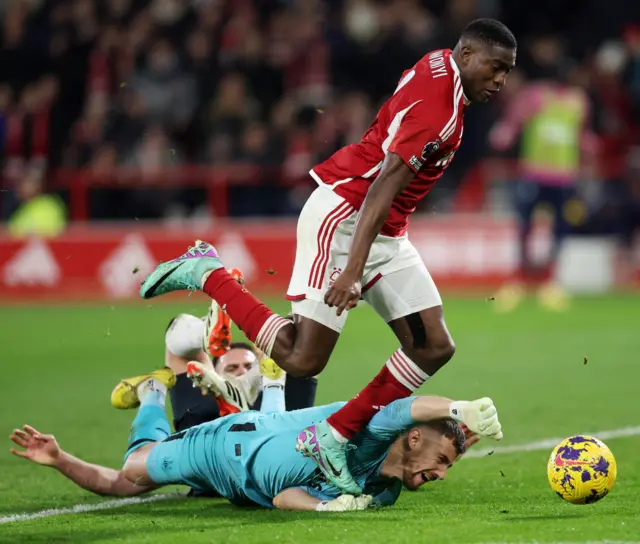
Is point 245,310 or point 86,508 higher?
point 245,310

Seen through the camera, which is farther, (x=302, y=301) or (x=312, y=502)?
(x=302, y=301)

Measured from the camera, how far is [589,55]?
19781 millimetres

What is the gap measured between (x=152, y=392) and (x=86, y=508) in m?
0.77

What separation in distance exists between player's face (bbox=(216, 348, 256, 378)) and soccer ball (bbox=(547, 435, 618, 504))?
2003 mm

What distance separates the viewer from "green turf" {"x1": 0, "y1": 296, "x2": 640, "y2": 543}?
4.91 metres

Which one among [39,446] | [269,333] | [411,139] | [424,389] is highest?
[411,139]

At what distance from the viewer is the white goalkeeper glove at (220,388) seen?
6.16m

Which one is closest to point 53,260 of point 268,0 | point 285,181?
point 285,181

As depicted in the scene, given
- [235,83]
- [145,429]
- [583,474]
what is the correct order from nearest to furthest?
[583,474]
[145,429]
[235,83]

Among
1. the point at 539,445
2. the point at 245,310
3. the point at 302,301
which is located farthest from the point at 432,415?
the point at 539,445

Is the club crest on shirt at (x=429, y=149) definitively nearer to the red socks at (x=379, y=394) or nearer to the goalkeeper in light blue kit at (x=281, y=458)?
the red socks at (x=379, y=394)

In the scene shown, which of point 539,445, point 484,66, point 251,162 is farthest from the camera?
point 251,162

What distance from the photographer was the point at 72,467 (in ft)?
19.1

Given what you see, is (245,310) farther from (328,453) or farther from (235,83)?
(235,83)
